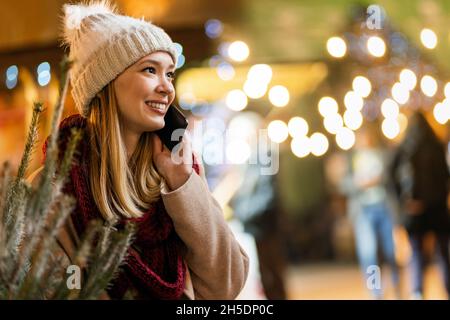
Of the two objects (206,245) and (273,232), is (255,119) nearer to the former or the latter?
(273,232)

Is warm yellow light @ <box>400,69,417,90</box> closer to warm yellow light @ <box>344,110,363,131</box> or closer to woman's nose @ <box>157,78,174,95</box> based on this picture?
warm yellow light @ <box>344,110,363,131</box>

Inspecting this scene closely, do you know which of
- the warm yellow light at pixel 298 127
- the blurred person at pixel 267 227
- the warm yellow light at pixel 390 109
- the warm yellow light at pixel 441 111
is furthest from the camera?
the warm yellow light at pixel 298 127

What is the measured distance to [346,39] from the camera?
662cm

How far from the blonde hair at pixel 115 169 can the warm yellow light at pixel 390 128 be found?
5822mm

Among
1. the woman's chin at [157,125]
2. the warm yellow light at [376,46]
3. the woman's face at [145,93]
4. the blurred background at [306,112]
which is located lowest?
the woman's chin at [157,125]

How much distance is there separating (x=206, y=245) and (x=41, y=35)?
11.4 ft


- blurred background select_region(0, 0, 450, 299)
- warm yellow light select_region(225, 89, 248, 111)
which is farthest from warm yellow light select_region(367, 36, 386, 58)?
warm yellow light select_region(225, 89, 248, 111)

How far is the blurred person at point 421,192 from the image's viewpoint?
5441 millimetres

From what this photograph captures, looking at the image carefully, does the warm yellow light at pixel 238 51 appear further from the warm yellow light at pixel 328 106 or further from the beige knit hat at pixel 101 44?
the beige knit hat at pixel 101 44

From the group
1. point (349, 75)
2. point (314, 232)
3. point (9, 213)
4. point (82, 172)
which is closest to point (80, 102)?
point (82, 172)

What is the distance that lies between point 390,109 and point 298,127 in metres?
0.84

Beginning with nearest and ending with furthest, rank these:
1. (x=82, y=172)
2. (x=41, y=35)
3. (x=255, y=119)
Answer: (x=82, y=172)
(x=41, y=35)
(x=255, y=119)

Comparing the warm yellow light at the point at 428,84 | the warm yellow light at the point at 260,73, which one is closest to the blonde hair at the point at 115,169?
the warm yellow light at the point at 260,73

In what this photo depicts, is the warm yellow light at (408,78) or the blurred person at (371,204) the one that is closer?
the blurred person at (371,204)
